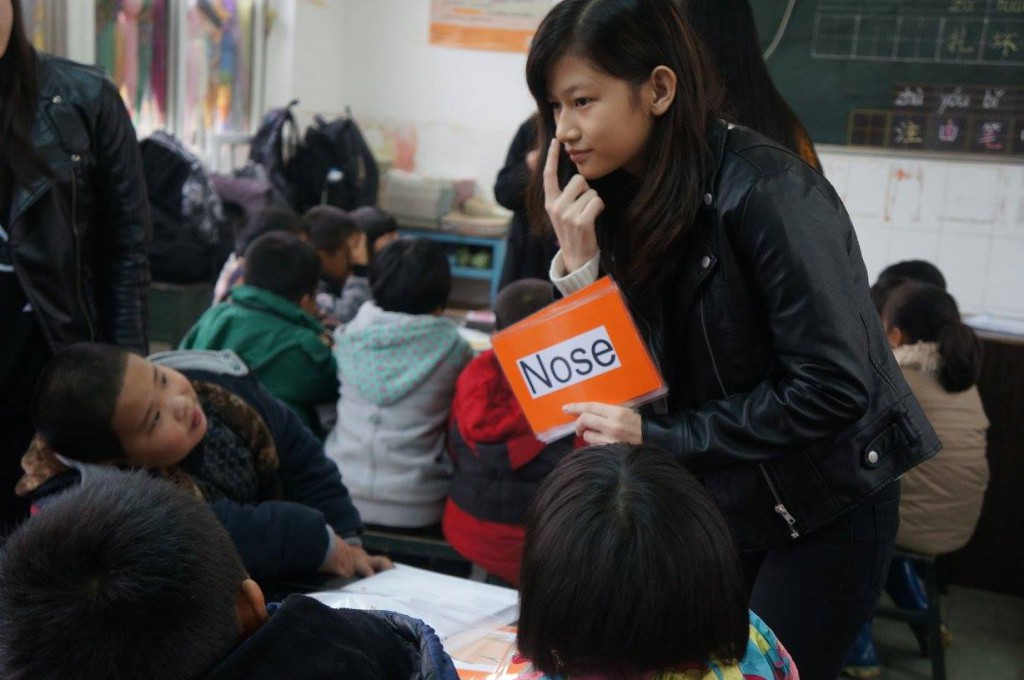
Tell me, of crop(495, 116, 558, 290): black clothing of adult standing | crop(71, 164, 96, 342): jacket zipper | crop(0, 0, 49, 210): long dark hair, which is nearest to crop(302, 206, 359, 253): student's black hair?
crop(495, 116, 558, 290): black clothing of adult standing

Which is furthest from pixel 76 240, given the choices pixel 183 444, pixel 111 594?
pixel 111 594

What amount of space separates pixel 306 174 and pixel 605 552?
5.62 metres

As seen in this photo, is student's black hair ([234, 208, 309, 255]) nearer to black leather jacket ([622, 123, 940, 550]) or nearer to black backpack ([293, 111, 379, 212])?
black backpack ([293, 111, 379, 212])

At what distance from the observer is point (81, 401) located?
1608 mm

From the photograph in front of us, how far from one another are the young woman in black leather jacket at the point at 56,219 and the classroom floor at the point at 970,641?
2.31 meters

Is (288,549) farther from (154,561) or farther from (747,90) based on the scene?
(747,90)

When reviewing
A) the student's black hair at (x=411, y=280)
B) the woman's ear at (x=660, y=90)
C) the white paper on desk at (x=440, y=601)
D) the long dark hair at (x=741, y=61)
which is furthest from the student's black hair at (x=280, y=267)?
the woman's ear at (x=660, y=90)

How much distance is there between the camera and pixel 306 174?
6273mm

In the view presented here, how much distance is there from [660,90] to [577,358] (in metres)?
0.37

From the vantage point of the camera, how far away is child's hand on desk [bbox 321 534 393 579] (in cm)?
177

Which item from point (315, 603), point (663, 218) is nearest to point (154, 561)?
point (315, 603)

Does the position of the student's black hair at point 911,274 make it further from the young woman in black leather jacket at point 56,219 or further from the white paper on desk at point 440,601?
the young woman in black leather jacket at point 56,219

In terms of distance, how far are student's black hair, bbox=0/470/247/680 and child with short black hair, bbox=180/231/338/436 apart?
1.82 m

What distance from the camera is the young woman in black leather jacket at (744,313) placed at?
4.03 feet
